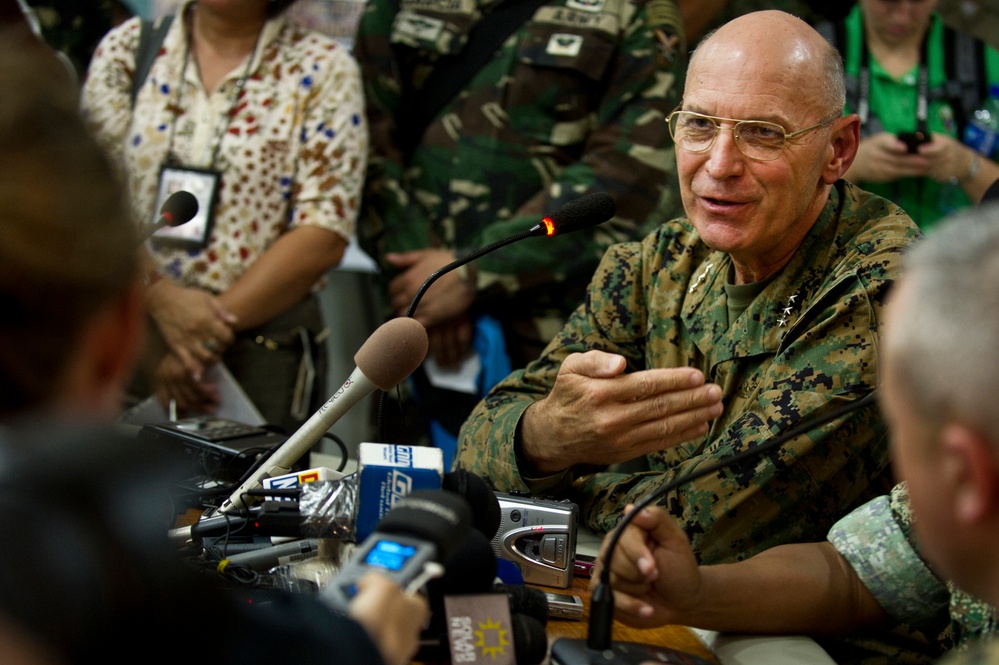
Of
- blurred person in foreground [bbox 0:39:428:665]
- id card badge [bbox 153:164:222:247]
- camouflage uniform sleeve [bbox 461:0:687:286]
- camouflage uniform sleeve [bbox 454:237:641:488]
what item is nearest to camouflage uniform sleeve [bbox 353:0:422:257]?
camouflage uniform sleeve [bbox 461:0:687:286]

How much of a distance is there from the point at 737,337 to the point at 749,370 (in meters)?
0.06

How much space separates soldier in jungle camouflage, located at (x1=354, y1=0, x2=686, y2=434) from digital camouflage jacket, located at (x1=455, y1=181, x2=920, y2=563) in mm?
672

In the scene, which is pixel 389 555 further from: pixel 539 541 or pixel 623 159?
pixel 623 159

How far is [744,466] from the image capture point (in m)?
1.72

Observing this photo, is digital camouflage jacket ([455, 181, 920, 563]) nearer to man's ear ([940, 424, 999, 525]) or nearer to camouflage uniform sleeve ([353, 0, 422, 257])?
man's ear ([940, 424, 999, 525])

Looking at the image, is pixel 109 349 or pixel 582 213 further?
pixel 582 213

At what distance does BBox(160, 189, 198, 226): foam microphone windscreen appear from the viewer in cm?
171

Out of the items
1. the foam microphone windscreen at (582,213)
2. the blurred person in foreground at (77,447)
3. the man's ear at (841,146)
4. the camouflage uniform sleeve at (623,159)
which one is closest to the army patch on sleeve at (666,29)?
the camouflage uniform sleeve at (623,159)

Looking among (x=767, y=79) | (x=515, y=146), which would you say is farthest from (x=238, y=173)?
(x=767, y=79)

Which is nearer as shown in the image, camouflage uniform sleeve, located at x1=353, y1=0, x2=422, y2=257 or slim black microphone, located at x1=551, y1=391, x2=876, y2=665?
slim black microphone, located at x1=551, y1=391, x2=876, y2=665

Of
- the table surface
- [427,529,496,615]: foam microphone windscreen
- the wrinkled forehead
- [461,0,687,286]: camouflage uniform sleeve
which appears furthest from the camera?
[461,0,687,286]: camouflage uniform sleeve

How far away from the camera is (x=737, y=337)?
196 cm

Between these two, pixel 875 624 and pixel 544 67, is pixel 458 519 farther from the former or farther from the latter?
pixel 544 67

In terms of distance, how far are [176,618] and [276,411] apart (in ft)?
7.26
